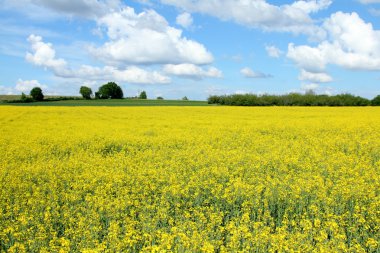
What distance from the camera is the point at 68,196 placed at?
27.3 feet

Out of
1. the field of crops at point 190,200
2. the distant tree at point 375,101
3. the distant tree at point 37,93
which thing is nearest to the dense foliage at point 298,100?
the distant tree at point 375,101

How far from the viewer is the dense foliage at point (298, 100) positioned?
2434 inches

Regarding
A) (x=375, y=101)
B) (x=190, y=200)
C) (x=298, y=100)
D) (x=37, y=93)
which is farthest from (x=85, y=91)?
(x=190, y=200)

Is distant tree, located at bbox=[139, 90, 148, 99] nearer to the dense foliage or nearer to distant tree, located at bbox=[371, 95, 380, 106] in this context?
the dense foliage

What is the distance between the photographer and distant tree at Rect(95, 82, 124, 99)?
100225 mm

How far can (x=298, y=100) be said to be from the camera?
6194cm

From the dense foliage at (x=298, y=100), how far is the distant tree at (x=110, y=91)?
4426cm

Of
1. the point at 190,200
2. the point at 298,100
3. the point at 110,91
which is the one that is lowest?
the point at 190,200

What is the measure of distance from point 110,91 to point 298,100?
55333 millimetres

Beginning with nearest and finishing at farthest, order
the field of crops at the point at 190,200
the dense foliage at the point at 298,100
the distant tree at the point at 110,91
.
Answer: the field of crops at the point at 190,200, the dense foliage at the point at 298,100, the distant tree at the point at 110,91

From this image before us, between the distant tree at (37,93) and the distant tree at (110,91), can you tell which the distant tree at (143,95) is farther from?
the distant tree at (37,93)

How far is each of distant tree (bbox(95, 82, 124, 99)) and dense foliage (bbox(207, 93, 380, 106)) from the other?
4426cm

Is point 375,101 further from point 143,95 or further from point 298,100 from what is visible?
point 143,95

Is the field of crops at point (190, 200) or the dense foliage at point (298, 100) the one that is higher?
the dense foliage at point (298, 100)
